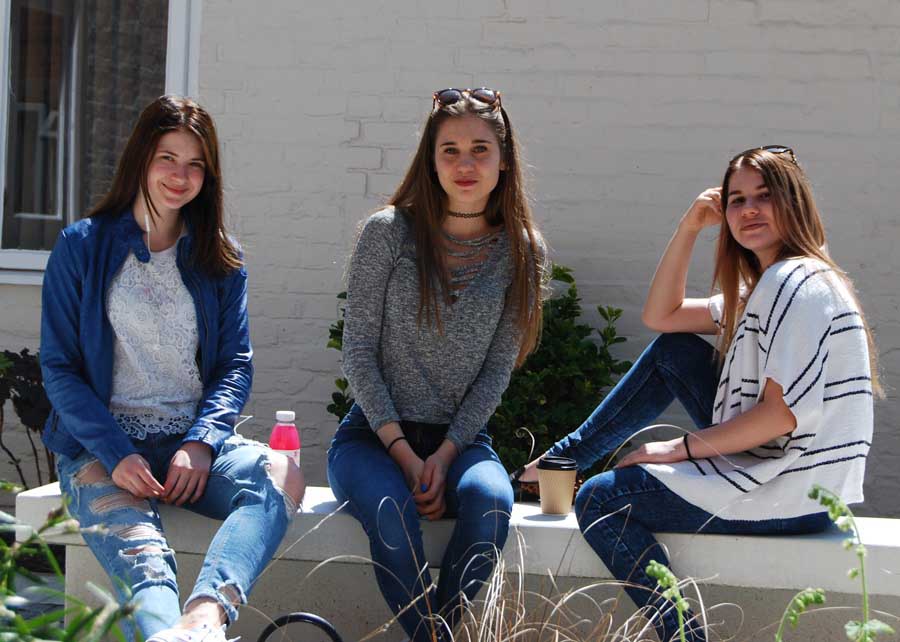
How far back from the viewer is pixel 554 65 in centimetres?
478

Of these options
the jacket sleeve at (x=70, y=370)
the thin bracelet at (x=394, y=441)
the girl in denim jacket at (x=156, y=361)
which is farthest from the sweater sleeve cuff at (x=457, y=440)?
the jacket sleeve at (x=70, y=370)

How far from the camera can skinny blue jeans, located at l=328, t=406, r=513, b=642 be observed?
259 centimetres

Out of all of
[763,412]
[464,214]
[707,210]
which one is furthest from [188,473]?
[707,210]

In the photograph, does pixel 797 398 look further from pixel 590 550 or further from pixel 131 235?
pixel 131 235

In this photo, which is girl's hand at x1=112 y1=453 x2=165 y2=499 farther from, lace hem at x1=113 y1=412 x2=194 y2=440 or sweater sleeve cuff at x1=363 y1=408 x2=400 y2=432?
sweater sleeve cuff at x1=363 y1=408 x2=400 y2=432

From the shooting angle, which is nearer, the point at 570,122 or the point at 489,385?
the point at 489,385

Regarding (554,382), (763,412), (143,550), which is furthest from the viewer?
(554,382)

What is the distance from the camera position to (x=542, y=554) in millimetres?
2795

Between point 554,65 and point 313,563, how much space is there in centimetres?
268

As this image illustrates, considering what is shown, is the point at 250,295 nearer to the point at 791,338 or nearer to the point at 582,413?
the point at 582,413

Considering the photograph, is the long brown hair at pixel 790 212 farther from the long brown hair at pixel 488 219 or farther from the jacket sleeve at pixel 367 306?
the jacket sleeve at pixel 367 306

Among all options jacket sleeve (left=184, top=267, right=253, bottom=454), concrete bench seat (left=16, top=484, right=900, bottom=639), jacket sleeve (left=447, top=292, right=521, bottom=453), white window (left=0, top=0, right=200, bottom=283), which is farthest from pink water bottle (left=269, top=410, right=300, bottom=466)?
white window (left=0, top=0, right=200, bottom=283)

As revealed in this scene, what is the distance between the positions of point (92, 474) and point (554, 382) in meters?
2.14

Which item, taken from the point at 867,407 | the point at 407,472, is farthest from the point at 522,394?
the point at 867,407
